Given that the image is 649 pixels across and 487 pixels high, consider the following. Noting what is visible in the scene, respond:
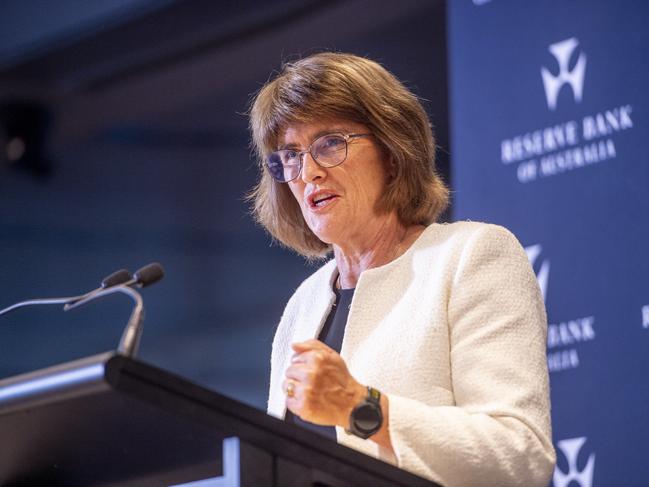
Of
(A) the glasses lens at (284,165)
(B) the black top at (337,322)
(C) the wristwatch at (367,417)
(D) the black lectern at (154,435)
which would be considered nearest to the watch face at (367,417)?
(C) the wristwatch at (367,417)

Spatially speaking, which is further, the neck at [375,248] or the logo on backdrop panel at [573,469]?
the logo on backdrop panel at [573,469]

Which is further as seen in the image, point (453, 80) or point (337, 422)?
point (453, 80)

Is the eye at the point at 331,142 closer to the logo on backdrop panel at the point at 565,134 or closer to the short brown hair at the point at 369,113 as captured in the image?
the short brown hair at the point at 369,113

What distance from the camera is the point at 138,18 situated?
5.20 meters

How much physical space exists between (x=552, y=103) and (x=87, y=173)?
3022 mm

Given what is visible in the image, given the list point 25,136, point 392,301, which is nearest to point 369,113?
point 392,301

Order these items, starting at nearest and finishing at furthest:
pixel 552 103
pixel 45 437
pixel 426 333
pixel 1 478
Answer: pixel 45 437, pixel 1 478, pixel 426 333, pixel 552 103

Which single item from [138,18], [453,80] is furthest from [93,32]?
[453,80]

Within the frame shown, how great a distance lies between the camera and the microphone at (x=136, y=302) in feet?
4.56

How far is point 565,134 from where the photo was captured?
3.15 m

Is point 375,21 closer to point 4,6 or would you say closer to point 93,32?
point 93,32

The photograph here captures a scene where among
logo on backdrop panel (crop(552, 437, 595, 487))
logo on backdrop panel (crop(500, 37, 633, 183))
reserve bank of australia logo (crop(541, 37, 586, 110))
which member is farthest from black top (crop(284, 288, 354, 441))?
reserve bank of australia logo (crop(541, 37, 586, 110))

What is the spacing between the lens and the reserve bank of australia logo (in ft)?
10.3

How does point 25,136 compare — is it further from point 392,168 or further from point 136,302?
point 136,302
